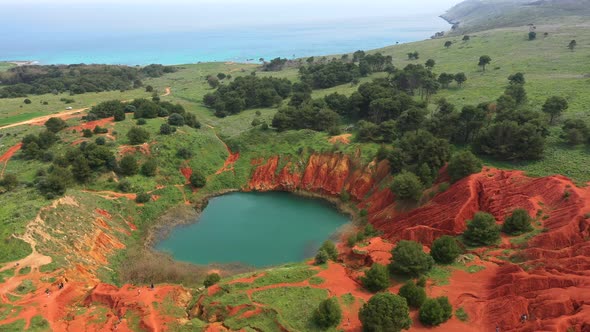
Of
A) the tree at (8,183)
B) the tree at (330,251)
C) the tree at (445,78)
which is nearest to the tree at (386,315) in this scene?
the tree at (330,251)

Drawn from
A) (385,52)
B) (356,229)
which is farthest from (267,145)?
(385,52)

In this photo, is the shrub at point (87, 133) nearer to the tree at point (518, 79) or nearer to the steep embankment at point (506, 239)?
the steep embankment at point (506, 239)

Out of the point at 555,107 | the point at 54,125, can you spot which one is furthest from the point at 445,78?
the point at 54,125

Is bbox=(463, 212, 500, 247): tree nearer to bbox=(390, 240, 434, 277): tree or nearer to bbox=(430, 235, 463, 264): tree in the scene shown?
bbox=(430, 235, 463, 264): tree

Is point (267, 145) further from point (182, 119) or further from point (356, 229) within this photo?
point (356, 229)

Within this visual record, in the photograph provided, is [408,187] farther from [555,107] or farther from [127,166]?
[127,166]

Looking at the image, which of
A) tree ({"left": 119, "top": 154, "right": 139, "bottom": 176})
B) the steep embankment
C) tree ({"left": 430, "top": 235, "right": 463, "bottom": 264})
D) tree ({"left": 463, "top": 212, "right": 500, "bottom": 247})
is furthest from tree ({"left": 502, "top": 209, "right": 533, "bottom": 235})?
tree ({"left": 119, "top": 154, "right": 139, "bottom": 176})
